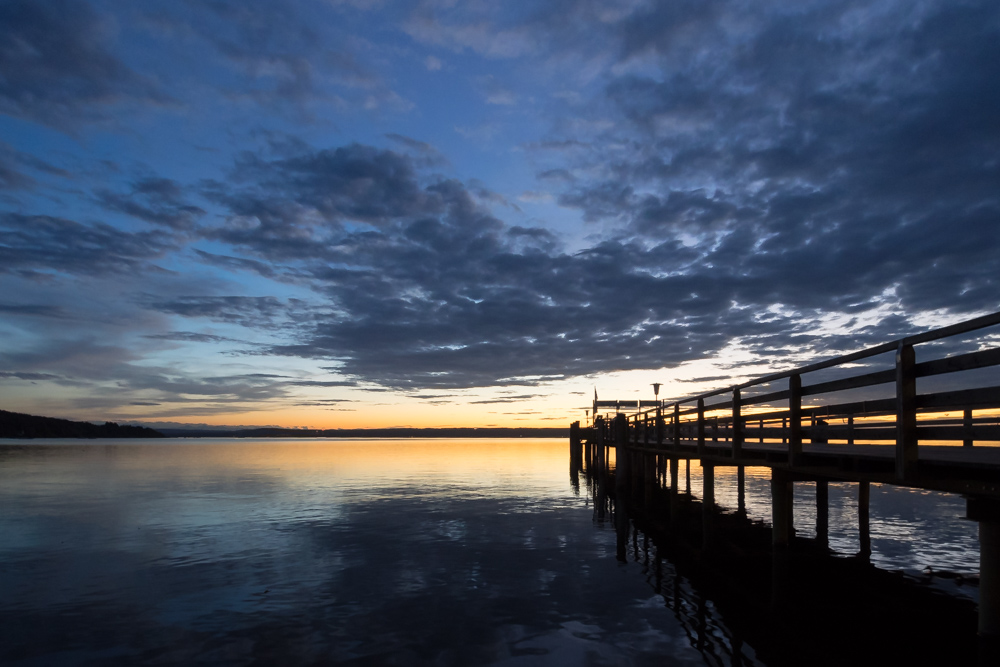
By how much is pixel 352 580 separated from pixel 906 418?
1132 centimetres

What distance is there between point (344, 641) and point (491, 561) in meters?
6.73

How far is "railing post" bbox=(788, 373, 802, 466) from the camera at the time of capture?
10320 millimetres

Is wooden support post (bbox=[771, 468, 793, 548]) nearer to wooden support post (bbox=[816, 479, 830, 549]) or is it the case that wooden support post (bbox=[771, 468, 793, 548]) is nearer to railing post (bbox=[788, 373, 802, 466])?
railing post (bbox=[788, 373, 802, 466])

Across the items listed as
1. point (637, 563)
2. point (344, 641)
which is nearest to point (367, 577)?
point (344, 641)

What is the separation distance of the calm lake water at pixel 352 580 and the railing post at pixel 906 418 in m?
3.76

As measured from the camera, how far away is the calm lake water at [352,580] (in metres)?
9.80

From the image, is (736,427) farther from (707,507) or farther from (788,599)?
(707,507)

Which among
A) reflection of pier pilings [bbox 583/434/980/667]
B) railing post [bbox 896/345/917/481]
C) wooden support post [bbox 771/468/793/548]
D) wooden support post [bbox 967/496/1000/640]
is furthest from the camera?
wooden support post [bbox 771/468/793/548]

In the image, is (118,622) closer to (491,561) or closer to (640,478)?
(491,561)

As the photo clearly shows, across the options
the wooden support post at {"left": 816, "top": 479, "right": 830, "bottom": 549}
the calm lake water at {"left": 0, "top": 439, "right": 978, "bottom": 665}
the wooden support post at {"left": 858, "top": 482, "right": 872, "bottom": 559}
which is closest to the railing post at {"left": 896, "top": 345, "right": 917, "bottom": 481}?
the calm lake water at {"left": 0, "top": 439, "right": 978, "bottom": 665}

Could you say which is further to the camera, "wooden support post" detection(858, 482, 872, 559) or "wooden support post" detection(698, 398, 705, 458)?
"wooden support post" detection(858, 482, 872, 559)

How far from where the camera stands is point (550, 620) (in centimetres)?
1112

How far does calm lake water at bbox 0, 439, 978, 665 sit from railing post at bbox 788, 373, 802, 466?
120 inches

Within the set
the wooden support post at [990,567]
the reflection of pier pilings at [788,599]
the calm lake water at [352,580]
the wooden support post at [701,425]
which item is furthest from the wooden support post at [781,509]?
the wooden support post at [990,567]
